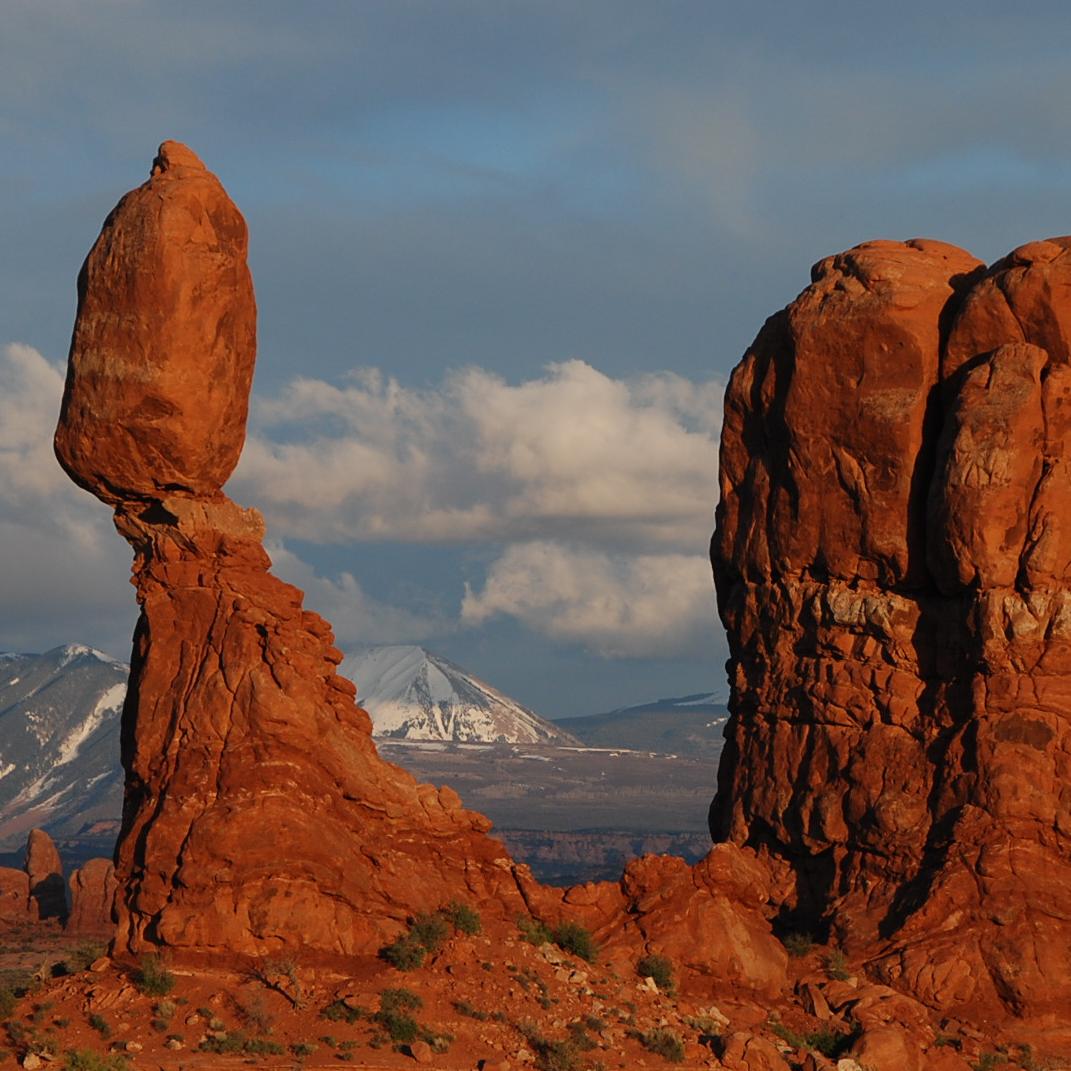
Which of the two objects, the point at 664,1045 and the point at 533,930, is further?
the point at 533,930

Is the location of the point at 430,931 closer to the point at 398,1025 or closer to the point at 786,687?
the point at 398,1025

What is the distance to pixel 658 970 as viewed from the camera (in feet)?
128

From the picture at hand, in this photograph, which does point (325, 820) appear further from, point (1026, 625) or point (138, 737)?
point (1026, 625)

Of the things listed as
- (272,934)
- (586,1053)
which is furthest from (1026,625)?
(272,934)

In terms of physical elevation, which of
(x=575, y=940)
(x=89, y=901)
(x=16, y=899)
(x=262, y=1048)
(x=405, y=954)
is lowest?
(x=16, y=899)

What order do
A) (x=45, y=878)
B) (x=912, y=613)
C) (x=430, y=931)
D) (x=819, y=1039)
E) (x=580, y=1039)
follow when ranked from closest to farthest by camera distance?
(x=580, y=1039) → (x=430, y=931) → (x=819, y=1039) → (x=912, y=613) → (x=45, y=878)

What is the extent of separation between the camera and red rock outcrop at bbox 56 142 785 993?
37.3m

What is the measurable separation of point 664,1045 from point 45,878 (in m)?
72.8

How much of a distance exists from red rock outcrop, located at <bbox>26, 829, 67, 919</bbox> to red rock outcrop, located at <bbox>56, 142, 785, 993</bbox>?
210ft

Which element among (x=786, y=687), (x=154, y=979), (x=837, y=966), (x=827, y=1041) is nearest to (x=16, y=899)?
(x=786, y=687)

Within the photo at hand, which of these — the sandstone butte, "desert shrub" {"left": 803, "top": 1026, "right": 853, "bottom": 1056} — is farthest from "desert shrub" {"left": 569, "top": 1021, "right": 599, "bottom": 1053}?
"desert shrub" {"left": 803, "top": 1026, "right": 853, "bottom": 1056}

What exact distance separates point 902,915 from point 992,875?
2159 mm

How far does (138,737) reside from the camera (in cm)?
3931

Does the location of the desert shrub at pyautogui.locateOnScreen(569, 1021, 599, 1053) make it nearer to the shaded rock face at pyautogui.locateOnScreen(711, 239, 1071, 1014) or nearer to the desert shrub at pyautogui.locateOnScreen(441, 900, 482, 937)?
the desert shrub at pyautogui.locateOnScreen(441, 900, 482, 937)
